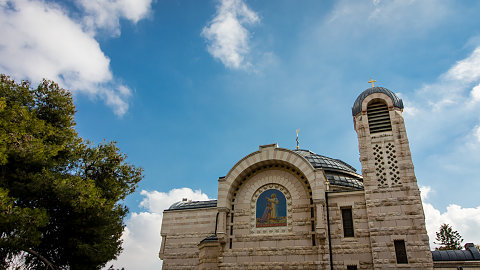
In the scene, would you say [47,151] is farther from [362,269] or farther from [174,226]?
[362,269]

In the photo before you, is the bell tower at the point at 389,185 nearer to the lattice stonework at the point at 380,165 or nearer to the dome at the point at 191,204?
the lattice stonework at the point at 380,165

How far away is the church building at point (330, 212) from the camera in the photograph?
57.5 feet

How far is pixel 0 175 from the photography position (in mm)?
14625

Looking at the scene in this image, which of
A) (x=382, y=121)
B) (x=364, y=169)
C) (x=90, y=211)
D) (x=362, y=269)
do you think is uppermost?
(x=382, y=121)

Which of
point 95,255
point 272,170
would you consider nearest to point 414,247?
point 272,170

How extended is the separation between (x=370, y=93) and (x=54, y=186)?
18.6 m

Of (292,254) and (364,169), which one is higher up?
(364,169)

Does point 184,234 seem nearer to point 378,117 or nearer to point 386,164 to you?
point 386,164

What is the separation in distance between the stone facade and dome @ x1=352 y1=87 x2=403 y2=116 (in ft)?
0.21

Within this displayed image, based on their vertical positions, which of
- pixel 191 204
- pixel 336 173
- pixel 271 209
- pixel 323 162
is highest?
pixel 323 162

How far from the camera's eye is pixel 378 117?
Answer: 20.8m

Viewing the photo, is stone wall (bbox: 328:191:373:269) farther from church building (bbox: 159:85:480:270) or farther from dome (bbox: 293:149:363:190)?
dome (bbox: 293:149:363:190)

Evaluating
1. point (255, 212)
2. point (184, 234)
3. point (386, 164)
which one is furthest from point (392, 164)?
point (184, 234)

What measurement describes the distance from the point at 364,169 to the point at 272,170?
5661 millimetres
